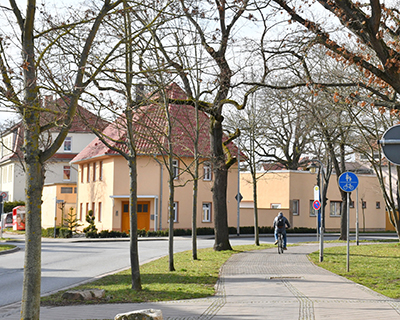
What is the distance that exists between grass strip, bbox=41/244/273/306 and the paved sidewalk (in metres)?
0.48

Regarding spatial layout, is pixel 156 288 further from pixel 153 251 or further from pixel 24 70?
pixel 153 251

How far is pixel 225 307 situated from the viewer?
9.87 meters

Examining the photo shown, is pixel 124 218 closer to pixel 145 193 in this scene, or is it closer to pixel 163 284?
pixel 145 193

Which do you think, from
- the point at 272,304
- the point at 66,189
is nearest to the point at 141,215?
the point at 66,189

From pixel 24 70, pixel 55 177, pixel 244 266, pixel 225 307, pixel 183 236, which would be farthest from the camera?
pixel 55 177

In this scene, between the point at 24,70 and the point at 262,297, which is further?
the point at 262,297

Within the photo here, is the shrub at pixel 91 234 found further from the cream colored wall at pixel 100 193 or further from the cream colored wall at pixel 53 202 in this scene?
the cream colored wall at pixel 53 202

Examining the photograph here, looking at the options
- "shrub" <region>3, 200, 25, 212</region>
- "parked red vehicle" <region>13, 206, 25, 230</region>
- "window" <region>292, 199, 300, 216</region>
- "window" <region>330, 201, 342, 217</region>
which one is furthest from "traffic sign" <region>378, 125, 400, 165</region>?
"shrub" <region>3, 200, 25, 212</region>

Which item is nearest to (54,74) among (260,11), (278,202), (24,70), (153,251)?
(24,70)

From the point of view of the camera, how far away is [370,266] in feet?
57.2

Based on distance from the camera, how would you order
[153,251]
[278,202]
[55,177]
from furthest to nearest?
1. [55,177]
2. [278,202]
3. [153,251]

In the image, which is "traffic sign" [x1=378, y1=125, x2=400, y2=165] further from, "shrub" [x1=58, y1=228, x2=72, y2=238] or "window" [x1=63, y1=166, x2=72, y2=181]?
"window" [x1=63, y1=166, x2=72, y2=181]

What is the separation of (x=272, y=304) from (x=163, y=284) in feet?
11.7

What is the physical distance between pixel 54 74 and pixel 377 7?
590 centimetres
